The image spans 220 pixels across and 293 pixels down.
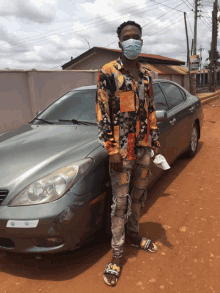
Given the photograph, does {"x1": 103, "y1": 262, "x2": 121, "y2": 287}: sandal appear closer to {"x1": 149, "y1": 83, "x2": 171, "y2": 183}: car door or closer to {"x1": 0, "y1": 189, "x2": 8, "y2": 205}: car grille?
{"x1": 0, "y1": 189, "x2": 8, "y2": 205}: car grille

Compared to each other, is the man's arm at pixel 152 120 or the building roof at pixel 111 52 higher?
the building roof at pixel 111 52

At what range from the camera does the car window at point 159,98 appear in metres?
3.85

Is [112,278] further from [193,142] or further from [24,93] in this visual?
[24,93]

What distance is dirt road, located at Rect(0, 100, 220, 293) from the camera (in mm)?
2180

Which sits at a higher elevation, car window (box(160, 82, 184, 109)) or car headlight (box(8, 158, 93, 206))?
car window (box(160, 82, 184, 109))

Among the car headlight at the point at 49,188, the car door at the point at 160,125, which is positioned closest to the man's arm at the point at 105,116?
the car headlight at the point at 49,188

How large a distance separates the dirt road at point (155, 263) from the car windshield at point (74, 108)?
1.39 m

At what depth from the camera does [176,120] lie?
4.13m

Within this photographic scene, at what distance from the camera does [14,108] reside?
8516mm

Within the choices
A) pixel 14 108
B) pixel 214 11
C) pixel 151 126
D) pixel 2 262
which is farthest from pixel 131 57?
pixel 214 11

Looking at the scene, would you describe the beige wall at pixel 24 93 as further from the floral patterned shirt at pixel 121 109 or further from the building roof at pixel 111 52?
the building roof at pixel 111 52

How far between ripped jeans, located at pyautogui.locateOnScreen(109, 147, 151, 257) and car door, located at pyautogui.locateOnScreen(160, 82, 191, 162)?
Answer: 1.46 m

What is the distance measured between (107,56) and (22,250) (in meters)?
22.1

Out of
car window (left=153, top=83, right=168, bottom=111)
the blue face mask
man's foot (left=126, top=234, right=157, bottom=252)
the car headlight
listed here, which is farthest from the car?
car window (left=153, top=83, right=168, bottom=111)
